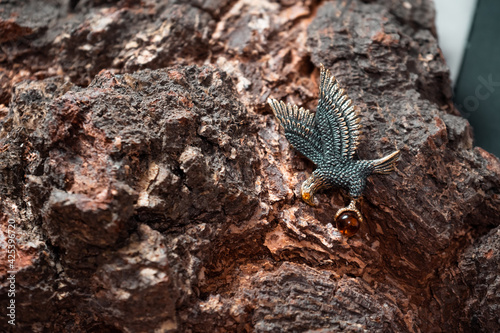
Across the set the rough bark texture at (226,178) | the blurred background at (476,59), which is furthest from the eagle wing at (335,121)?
the blurred background at (476,59)

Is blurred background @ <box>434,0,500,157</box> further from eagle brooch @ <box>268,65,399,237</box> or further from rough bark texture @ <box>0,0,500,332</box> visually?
eagle brooch @ <box>268,65,399,237</box>

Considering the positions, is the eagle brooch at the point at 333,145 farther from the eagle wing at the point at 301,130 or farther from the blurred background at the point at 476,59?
the blurred background at the point at 476,59

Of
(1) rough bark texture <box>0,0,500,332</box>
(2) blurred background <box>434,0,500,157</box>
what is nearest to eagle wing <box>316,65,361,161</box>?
(1) rough bark texture <box>0,0,500,332</box>

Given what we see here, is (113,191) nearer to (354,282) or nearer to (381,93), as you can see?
(354,282)

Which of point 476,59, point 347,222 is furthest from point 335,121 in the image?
point 476,59

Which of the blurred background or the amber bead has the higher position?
the blurred background
